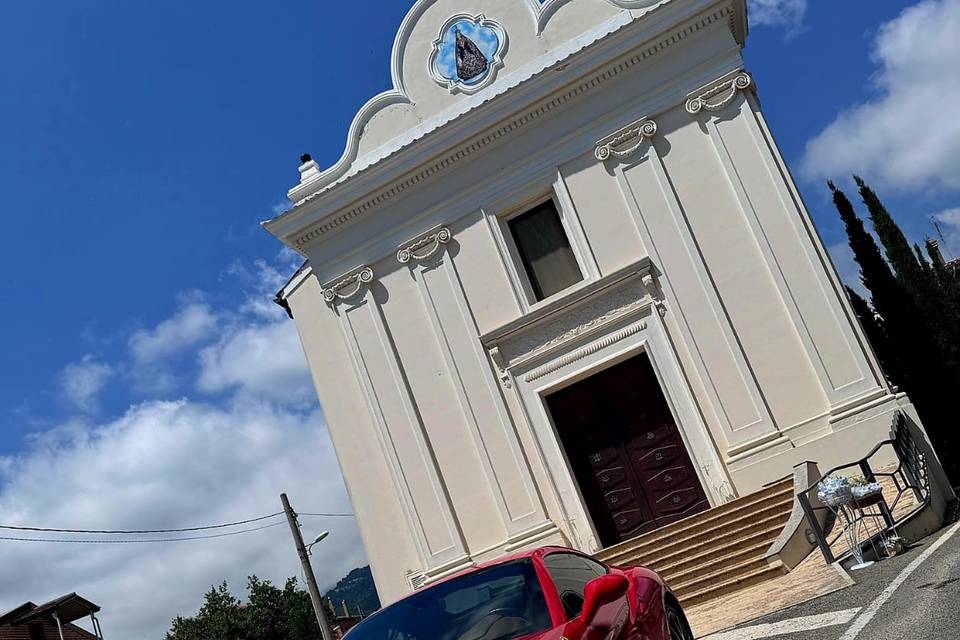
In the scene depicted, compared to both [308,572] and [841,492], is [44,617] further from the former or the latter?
[841,492]

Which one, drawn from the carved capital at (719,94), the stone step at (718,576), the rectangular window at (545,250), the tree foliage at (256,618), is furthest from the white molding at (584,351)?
the tree foliage at (256,618)

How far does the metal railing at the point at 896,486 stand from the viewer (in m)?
9.78

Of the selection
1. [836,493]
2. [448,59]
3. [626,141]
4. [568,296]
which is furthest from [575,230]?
[836,493]

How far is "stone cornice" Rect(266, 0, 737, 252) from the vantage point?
16156mm

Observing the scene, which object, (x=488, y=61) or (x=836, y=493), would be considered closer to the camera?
(x=836, y=493)

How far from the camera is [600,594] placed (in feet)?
15.8

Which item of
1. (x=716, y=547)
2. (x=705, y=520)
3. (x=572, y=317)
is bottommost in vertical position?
(x=716, y=547)

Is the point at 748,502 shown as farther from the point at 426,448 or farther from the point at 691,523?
the point at 426,448

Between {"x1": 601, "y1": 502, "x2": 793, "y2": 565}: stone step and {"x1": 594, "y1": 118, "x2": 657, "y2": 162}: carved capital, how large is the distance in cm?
657

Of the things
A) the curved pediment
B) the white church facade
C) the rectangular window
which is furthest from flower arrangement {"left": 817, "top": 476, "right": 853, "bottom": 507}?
the curved pediment

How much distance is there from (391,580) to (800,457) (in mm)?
7549

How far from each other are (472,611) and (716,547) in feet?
28.9

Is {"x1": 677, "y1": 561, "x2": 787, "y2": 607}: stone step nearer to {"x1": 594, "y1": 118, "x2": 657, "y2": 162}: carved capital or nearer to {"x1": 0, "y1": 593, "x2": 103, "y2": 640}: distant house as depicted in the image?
{"x1": 594, "y1": 118, "x2": 657, "y2": 162}: carved capital

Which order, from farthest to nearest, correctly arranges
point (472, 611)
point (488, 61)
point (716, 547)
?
point (488, 61), point (716, 547), point (472, 611)
